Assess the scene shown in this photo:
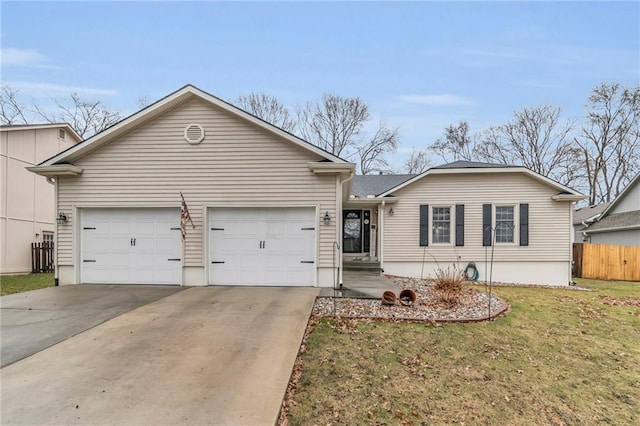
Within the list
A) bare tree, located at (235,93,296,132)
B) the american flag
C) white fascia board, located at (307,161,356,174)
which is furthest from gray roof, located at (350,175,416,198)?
bare tree, located at (235,93,296,132)

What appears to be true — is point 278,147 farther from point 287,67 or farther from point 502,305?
point 287,67

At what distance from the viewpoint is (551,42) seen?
14.5 metres

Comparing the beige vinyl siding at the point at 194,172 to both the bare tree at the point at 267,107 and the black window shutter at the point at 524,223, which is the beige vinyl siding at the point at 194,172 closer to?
the black window shutter at the point at 524,223

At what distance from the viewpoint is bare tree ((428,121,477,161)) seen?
30.9 metres

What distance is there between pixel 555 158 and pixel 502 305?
88.4 feet

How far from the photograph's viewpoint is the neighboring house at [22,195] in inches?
532

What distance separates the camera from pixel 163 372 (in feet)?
13.0

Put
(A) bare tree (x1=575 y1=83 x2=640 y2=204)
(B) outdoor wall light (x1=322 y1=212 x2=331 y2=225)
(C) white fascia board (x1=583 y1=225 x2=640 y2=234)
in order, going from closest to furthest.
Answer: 1. (B) outdoor wall light (x1=322 y1=212 x2=331 y2=225)
2. (C) white fascia board (x1=583 y1=225 x2=640 y2=234)
3. (A) bare tree (x1=575 y1=83 x2=640 y2=204)

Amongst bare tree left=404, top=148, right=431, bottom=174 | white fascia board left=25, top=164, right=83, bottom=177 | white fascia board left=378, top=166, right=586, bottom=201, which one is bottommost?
white fascia board left=25, top=164, right=83, bottom=177

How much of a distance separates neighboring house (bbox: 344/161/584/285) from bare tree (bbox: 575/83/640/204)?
67.3 feet

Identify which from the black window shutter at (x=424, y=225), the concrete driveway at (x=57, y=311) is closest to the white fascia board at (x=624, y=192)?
the black window shutter at (x=424, y=225)

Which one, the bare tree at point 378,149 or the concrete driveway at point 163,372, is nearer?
the concrete driveway at point 163,372

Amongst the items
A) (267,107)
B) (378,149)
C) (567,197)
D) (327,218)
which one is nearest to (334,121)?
(378,149)

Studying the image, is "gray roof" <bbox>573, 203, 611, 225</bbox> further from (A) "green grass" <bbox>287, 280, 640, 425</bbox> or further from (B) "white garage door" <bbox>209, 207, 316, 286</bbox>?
(B) "white garage door" <bbox>209, 207, 316, 286</bbox>
